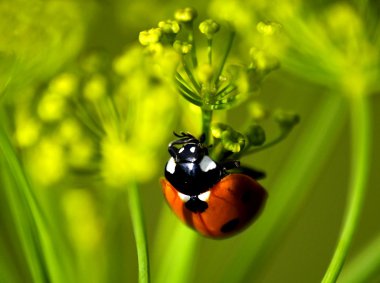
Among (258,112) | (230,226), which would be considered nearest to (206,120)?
(258,112)

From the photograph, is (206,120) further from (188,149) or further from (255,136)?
(188,149)

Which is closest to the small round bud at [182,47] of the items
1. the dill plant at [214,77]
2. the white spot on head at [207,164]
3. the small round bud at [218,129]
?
the dill plant at [214,77]

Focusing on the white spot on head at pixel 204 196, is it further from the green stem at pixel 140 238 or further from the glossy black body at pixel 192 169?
the green stem at pixel 140 238

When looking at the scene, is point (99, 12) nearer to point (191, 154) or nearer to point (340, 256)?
point (191, 154)

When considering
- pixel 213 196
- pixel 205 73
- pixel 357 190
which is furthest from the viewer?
pixel 213 196

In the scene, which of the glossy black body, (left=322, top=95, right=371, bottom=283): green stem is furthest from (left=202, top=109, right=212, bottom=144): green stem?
(left=322, top=95, right=371, bottom=283): green stem

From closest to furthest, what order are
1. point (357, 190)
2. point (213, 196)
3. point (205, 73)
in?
1. point (205, 73)
2. point (357, 190)
3. point (213, 196)
